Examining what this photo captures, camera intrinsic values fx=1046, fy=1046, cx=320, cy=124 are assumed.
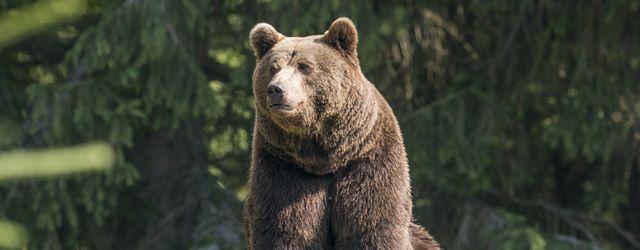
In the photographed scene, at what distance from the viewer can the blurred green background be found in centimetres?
797

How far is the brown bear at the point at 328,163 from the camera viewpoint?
3.62 metres

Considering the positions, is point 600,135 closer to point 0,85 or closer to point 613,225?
point 613,225

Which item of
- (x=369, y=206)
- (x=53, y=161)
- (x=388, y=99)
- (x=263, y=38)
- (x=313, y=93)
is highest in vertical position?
(x=53, y=161)

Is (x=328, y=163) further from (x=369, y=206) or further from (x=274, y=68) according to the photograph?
(x=274, y=68)

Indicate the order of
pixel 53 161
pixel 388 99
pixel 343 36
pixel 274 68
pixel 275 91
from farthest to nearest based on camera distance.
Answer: pixel 388 99 < pixel 343 36 < pixel 274 68 < pixel 275 91 < pixel 53 161

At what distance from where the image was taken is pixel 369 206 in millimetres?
3750

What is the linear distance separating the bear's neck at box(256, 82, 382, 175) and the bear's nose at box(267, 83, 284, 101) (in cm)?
32

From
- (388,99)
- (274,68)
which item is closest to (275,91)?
(274,68)

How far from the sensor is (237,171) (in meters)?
10.2

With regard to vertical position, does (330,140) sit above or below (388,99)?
above

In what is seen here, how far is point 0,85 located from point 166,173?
1.63m

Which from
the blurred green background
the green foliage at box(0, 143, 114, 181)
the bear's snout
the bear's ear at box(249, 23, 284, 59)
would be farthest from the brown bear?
the blurred green background

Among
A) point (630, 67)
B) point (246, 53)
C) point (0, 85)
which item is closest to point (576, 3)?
point (630, 67)

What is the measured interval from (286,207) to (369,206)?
0.98ft
